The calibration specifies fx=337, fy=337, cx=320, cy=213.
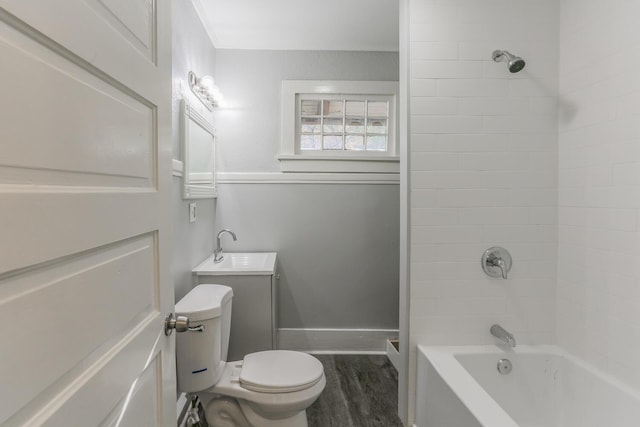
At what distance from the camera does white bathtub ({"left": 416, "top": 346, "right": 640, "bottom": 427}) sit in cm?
132

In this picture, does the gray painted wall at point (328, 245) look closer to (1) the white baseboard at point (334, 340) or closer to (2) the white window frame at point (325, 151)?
(1) the white baseboard at point (334, 340)

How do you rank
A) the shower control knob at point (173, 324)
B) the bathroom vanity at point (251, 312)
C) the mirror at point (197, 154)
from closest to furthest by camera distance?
the shower control knob at point (173, 324) → the mirror at point (197, 154) → the bathroom vanity at point (251, 312)

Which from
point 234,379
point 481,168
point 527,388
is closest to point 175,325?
point 234,379

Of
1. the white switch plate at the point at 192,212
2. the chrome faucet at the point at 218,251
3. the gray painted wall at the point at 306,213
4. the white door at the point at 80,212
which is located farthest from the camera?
the gray painted wall at the point at 306,213

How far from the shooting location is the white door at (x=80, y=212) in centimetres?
42

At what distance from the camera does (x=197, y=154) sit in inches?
83.0

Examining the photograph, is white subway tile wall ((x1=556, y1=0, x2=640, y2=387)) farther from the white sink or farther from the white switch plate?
the white switch plate

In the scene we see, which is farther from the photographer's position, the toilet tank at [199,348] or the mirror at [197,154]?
the mirror at [197,154]

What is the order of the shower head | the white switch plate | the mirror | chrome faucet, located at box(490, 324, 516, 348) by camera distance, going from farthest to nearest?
the white switch plate
the mirror
chrome faucet, located at box(490, 324, 516, 348)
the shower head

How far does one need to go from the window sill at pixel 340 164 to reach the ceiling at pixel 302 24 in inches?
35.0

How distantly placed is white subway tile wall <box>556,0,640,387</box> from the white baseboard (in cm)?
138

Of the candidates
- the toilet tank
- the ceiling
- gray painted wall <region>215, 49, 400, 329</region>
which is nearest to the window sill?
gray painted wall <region>215, 49, 400, 329</region>

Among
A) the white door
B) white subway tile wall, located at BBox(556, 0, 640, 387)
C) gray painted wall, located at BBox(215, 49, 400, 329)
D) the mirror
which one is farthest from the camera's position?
gray painted wall, located at BBox(215, 49, 400, 329)

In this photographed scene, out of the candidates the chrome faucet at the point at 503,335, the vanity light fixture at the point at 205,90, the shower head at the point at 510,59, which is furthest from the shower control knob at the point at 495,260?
the vanity light fixture at the point at 205,90
